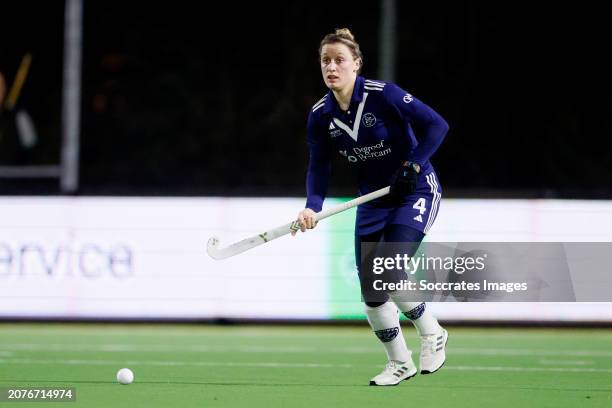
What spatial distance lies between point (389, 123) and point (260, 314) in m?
4.73

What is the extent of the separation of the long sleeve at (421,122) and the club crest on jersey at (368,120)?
13 cm

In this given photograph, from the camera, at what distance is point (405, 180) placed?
716 centimetres

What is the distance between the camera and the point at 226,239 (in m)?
11.8

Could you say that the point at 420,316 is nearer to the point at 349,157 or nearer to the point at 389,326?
the point at 389,326

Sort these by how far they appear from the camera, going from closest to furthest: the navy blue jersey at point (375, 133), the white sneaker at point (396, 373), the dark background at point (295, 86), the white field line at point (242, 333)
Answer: the navy blue jersey at point (375, 133) < the white sneaker at point (396, 373) < the white field line at point (242, 333) < the dark background at point (295, 86)

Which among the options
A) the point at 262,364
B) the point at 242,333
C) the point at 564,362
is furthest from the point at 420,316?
the point at 242,333

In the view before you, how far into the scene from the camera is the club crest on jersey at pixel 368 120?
23.8 feet

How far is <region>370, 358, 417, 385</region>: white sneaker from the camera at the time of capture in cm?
754

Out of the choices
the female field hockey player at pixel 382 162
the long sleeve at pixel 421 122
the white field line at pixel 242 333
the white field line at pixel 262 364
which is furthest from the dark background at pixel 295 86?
the long sleeve at pixel 421 122

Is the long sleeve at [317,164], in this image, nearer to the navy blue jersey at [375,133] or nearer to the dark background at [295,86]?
the navy blue jersey at [375,133]

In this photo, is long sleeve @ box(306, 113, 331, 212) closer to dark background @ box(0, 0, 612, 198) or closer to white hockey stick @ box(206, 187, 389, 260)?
white hockey stick @ box(206, 187, 389, 260)

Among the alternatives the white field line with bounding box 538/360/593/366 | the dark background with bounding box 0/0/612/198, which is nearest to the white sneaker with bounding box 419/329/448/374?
the white field line with bounding box 538/360/593/366

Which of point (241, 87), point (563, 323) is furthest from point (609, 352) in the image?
point (241, 87)

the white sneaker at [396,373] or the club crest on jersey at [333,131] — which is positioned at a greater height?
the club crest on jersey at [333,131]
